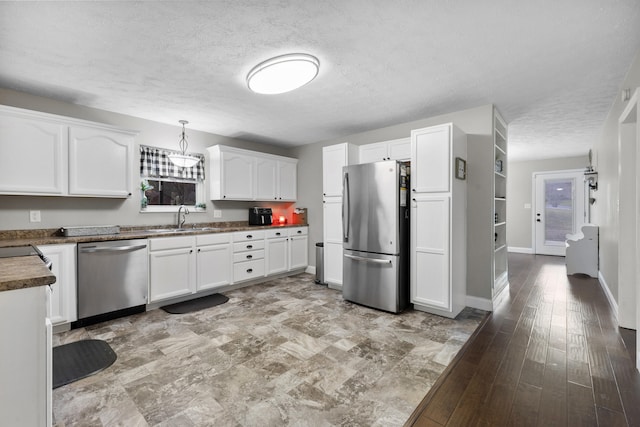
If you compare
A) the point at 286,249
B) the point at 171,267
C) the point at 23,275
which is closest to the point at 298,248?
the point at 286,249

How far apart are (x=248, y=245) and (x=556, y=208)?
24.5ft

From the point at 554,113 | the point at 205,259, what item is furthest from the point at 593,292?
the point at 205,259

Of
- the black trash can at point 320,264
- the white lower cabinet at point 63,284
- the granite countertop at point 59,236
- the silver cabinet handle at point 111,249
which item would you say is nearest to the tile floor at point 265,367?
the white lower cabinet at point 63,284

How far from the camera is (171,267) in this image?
3.54 metres

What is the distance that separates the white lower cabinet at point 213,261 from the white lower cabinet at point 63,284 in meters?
1.25

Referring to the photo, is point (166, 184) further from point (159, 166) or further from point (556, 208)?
point (556, 208)

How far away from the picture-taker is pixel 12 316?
112 cm

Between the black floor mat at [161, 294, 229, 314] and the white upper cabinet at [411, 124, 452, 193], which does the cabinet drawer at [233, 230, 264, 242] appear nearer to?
the black floor mat at [161, 294, 229, 314]

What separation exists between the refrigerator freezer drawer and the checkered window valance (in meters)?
2.60

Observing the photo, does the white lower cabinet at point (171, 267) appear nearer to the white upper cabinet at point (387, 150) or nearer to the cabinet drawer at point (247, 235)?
the cabinet drawer at point (247, 235)

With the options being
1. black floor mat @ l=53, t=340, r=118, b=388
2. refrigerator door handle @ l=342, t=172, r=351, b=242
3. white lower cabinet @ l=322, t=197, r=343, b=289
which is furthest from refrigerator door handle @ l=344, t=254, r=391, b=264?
black floor mat @ l=53, t=340, r=118, b=388

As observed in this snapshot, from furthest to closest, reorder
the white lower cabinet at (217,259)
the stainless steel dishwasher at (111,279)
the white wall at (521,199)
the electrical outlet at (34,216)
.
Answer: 1. the white wall at (521,199)
2. the white lower cabinet at (217,259)
3. the electrical outlet at (34,216)
4. the stainless steel dishwasher at (111,279)

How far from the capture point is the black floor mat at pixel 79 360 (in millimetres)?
2074

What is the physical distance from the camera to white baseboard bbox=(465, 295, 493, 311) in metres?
3.36
